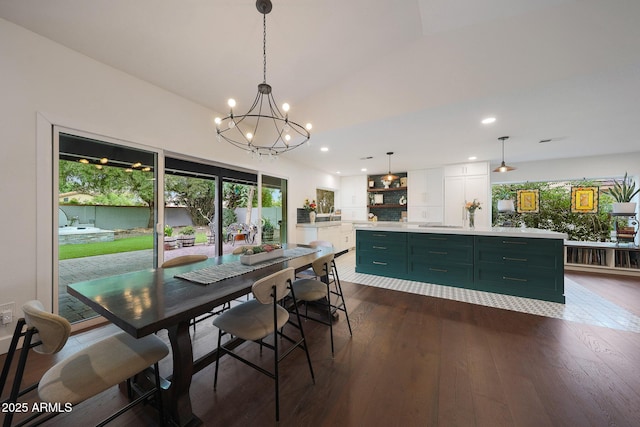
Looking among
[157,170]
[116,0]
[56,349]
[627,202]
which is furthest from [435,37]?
[627,202]

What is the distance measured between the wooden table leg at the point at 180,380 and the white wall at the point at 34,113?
185cm

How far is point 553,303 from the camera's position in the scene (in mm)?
2904

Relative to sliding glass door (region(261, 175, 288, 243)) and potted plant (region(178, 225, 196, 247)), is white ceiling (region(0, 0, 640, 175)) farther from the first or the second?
potted plant (region(178, 225, 196, 247))

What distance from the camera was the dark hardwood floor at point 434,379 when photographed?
135 cm

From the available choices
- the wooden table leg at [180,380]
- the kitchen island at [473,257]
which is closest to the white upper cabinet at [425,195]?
Answer: the kitchen island at [473,257]

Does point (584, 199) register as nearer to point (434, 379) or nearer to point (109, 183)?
point (434, 379)

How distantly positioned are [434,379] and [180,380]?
1.69m

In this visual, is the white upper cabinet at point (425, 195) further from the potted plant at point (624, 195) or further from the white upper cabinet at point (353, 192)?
the potted plant at point (624, 195)

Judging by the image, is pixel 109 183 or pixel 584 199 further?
pixel 584 199

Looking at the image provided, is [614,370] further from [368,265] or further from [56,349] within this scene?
[56,349]

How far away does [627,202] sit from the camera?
4.17m

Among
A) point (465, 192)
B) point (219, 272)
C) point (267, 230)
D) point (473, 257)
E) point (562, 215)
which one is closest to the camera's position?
point (219, 272)

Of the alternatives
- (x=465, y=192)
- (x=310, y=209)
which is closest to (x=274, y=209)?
(x=310, y=209)

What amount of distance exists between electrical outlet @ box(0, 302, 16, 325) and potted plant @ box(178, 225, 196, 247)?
6.10 feet
